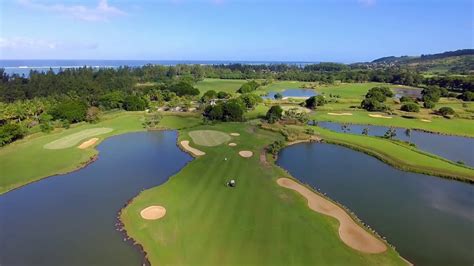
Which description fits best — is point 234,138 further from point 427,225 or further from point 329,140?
point 427,225

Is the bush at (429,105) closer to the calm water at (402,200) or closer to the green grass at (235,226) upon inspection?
the calm water at (402,200)

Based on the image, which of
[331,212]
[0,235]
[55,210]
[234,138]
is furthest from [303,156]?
[0,235]

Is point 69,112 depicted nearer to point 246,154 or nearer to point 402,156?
point 246,154

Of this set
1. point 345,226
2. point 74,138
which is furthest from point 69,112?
point 345,226

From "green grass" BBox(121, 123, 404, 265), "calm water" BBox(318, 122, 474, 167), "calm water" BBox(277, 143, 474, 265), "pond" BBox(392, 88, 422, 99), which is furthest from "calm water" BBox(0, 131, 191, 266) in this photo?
"pond" BBox(392, 88, 422, 99)

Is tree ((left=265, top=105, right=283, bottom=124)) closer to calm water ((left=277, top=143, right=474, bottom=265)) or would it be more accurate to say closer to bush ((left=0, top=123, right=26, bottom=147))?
calm water ((left=277, top=143, right=474, bottom=265))

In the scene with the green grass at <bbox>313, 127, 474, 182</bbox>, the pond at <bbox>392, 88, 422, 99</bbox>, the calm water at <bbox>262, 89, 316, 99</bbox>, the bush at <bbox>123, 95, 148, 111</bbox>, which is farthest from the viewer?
the calm water at <bbox>262, 89, 316, 99</bbox>
